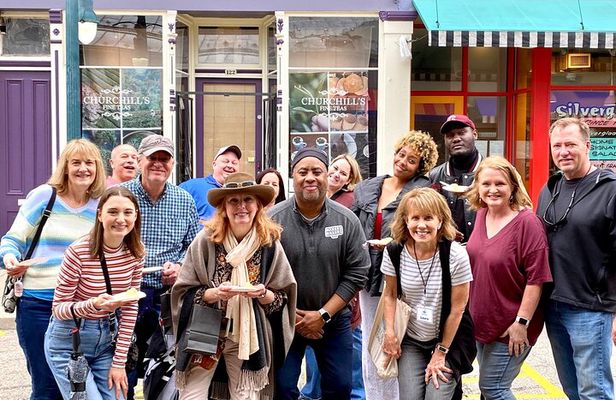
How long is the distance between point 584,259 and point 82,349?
2843 millimetres

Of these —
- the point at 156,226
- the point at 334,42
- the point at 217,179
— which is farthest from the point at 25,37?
the point at 156,226

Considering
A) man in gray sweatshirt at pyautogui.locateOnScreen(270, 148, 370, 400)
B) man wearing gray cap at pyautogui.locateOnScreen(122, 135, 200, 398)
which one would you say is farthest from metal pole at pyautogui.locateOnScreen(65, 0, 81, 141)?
man in gray sweatshirt at pyautogui.locateOnScreen(270, 148, 370, 400)

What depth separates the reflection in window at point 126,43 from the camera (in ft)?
34.9

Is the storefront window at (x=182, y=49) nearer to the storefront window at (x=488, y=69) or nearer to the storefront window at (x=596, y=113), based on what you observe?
the storefront window at (x=488, y=69)

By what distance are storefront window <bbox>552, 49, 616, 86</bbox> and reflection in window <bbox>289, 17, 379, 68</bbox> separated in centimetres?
307

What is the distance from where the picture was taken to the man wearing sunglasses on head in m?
3.95

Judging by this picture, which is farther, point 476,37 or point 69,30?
point 476,37

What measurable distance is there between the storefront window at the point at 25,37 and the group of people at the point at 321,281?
742 centimetres

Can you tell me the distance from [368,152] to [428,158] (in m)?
5.86

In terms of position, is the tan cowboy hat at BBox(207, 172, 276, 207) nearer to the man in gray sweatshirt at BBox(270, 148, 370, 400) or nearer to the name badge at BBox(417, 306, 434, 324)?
the man in gray sweatshirt at BBox(270, 148, 370, 400)

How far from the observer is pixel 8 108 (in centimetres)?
1088

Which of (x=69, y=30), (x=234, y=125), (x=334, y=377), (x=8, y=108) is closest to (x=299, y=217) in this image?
(x=334, y=377)

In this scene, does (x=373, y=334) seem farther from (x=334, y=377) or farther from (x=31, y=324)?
(x=31, y=324)

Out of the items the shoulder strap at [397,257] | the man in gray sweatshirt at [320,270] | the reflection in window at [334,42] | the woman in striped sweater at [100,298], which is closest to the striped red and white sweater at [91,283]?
the woman in striped sweater at [100,298]
